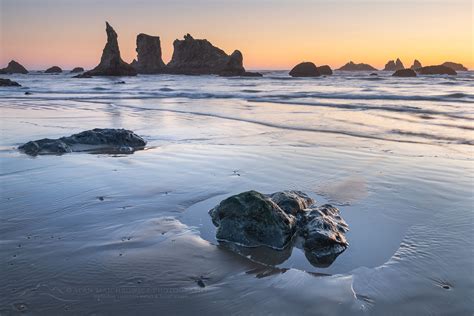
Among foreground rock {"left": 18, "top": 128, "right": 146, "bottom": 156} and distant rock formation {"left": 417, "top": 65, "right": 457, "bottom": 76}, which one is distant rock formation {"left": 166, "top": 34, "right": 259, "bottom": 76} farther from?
foreground rock {"left": 18, "top": 128, "right": 146, "bottom": 156}

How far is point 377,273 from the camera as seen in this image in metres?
3.12

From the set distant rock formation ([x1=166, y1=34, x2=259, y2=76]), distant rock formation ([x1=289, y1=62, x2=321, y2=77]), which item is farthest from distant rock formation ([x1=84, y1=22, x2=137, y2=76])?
distant rock formation ([x1=289, y1=62, x2=321, y2=77])

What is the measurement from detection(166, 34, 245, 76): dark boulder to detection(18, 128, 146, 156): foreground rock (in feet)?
310

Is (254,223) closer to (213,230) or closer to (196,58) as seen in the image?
(213,230)

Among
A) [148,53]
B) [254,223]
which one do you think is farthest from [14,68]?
[254,223]

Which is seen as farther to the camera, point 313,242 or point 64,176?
point 64,176

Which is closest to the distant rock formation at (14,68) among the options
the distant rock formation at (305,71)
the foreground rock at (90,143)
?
the distant rock formation at (305,71)

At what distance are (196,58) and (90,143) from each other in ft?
336

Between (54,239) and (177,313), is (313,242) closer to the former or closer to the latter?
(177,313)

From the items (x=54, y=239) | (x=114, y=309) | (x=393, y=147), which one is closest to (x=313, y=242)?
(x=114, y=309)

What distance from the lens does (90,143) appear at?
7.86 m

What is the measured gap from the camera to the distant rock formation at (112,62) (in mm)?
79500

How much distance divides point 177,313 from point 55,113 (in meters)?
12.6

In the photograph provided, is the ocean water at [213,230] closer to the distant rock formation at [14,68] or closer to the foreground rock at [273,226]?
the foreground rock at [273,226]
